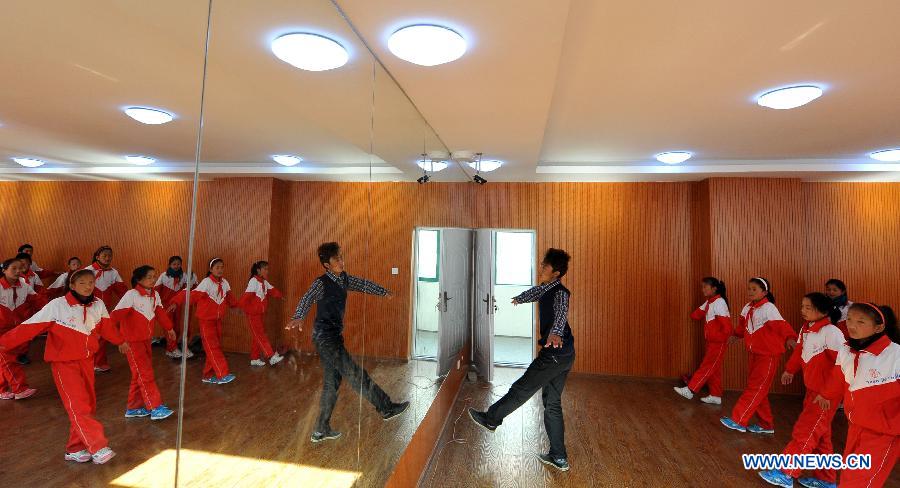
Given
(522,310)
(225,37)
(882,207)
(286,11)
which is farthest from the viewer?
(522,310)

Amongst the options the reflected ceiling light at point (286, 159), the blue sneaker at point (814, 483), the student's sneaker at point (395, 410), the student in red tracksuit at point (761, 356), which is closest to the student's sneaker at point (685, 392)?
the student in red tracksuit at point (761, 356)

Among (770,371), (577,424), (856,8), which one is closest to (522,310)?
(577,424)

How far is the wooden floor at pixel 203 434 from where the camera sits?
0.60 meters

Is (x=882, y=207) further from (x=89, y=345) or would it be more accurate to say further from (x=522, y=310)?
(x=89, y=345)

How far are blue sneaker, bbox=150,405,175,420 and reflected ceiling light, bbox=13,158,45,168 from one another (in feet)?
1.52

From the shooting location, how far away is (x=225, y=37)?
1.09 meters

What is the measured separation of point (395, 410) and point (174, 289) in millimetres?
2106

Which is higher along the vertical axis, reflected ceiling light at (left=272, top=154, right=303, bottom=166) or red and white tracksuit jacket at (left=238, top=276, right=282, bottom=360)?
reflected ceiling light at (left=272, top=154, right=303, bottom=166)

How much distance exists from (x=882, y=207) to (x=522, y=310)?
211 inches

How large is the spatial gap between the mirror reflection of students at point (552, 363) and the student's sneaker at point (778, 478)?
5.05 feet

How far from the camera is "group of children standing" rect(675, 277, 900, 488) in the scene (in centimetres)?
254

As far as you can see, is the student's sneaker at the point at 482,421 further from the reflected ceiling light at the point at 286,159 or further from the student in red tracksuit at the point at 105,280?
the student in red tracksuit at the point at 105,280

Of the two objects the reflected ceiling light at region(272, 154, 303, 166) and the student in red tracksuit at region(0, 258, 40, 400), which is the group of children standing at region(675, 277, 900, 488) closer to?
the reflected ceiling light at region(272, 154, 303, 166)

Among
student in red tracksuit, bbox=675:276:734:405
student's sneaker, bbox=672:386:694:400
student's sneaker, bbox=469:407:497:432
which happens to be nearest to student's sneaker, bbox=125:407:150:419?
student's sneaker, bbox=469:407:497:432
